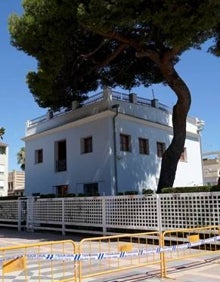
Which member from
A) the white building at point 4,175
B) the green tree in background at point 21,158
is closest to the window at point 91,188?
the green tree in background at point 21,158

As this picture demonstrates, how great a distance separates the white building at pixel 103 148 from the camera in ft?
74.2

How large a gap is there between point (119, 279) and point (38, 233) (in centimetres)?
1178

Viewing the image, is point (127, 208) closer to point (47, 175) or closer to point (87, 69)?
point (87, 69)

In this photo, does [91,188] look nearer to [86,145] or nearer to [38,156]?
[86,145]

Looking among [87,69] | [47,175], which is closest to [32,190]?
[47,175]

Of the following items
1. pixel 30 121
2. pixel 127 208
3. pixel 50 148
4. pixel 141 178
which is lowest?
pixel 127 208

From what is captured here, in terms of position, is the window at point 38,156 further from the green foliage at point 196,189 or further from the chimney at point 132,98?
the green foliage at point 196,189

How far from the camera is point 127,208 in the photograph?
15242 mm

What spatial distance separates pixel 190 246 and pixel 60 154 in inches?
729

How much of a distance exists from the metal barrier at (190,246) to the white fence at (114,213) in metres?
0.49

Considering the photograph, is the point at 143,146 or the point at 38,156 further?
the point at 38,156

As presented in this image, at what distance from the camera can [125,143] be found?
77.2 feet

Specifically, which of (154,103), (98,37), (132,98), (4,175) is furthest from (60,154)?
(4,175)

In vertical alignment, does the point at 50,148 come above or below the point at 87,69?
below
